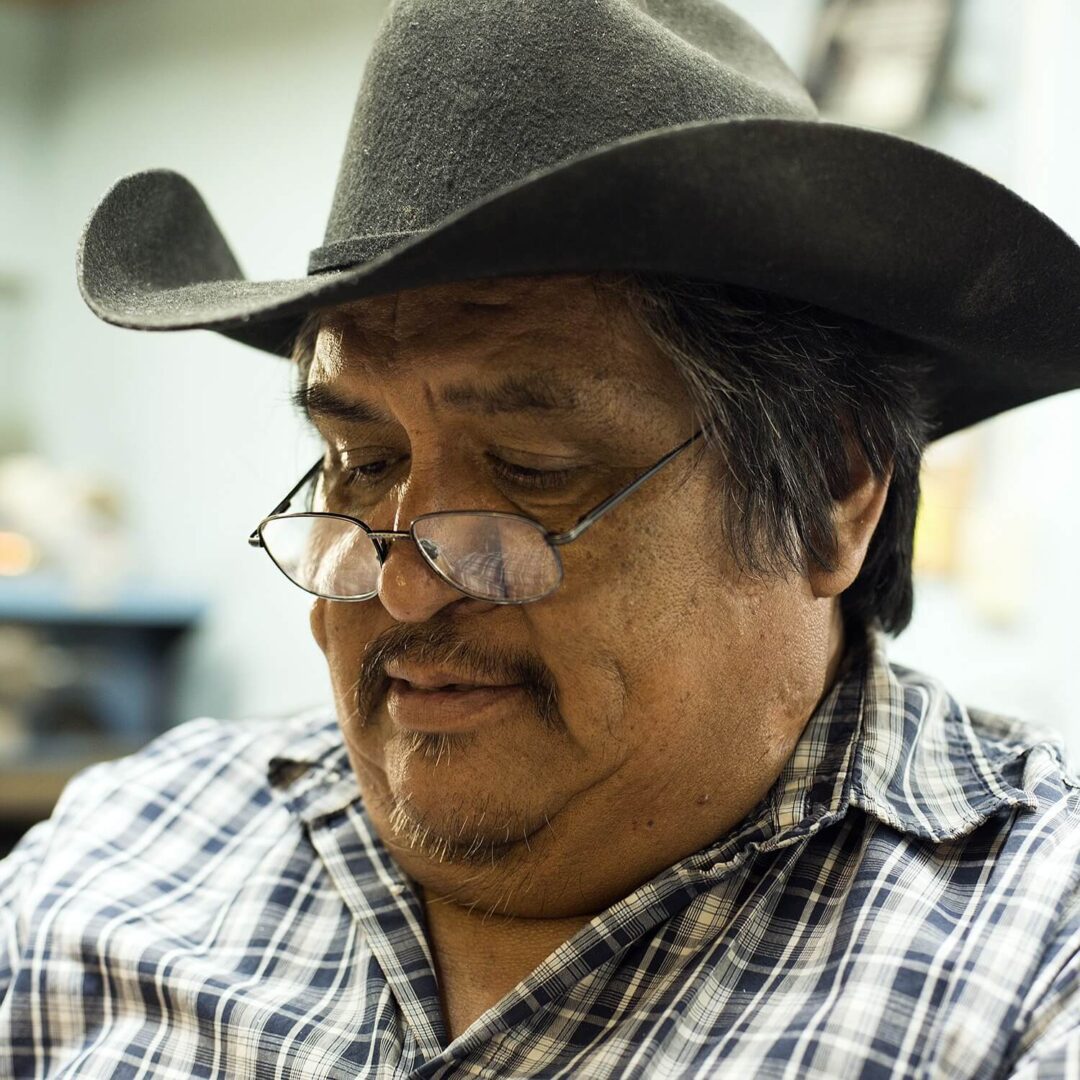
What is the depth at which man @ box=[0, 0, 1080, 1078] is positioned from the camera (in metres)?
1.13

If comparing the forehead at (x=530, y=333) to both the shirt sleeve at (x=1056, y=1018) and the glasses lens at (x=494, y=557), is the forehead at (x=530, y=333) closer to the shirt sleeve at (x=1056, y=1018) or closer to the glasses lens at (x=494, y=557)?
the glasses lens at (x=494, y=557)

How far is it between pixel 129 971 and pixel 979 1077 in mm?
855

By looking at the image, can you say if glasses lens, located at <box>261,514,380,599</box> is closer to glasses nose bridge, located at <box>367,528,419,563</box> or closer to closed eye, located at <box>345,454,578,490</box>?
glasses nose bridge, located at <box>367,528,419,563</box>

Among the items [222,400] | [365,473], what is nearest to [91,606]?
[222,400]

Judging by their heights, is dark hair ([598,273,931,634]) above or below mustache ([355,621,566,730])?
above

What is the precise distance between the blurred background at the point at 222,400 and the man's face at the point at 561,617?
164 centimetres

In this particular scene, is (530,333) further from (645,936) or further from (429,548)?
(645,936)

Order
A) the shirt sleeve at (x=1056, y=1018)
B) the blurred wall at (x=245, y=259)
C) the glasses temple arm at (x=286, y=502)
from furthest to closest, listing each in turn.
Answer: the blurred wall at (x=245, y=259), the glasses temple arm at (x=286, y=502), the shirt sleeve at (x=1056, y=1018)

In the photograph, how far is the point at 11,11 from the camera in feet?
14.7

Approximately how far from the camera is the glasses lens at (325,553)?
4.39ft

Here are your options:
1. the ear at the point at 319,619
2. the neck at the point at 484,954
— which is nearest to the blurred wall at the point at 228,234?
the ear at the point at 319,619

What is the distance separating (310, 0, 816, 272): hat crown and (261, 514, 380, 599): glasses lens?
26cm

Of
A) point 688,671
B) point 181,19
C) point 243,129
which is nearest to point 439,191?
point 688,671

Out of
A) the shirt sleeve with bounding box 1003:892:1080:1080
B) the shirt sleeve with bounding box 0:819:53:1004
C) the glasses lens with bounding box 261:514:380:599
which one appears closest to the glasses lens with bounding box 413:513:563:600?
the glasses lens with bounding box 261:514:380:599
